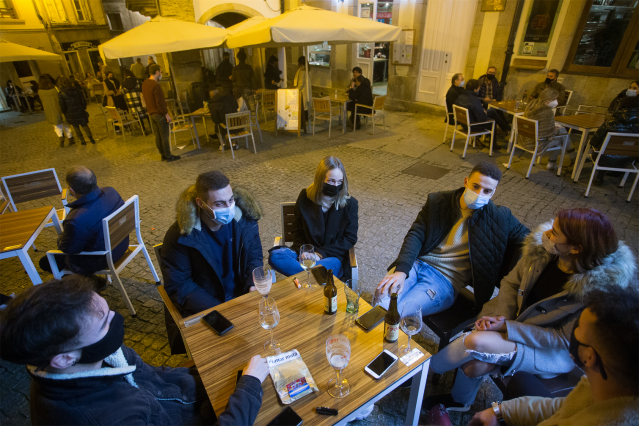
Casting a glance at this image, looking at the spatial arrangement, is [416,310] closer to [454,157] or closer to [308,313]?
[308,313]

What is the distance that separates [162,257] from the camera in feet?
7.86

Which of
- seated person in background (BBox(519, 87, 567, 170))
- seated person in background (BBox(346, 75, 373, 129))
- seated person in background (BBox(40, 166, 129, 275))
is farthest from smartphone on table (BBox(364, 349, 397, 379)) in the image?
seated person in background (BBox(346, 75, 373, 129))

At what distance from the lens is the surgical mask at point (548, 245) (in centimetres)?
196

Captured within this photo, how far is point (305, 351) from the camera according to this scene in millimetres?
A: 1734

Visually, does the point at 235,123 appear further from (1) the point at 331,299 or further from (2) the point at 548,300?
(2) the point at 548,300

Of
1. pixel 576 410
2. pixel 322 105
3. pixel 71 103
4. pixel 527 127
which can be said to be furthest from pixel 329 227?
pixel 71 103

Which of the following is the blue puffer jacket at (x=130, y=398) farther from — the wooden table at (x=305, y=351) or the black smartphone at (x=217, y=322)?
the black smartphone at (x=217, y=322)

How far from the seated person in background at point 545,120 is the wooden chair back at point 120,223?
6295 mm

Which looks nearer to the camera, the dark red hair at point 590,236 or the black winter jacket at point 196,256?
the dark red hair at point 590,236

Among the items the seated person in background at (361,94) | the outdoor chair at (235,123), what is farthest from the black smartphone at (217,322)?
the seated person in background at (361,94)

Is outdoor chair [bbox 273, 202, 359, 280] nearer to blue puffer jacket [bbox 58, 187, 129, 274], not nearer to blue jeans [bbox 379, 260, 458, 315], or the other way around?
blue jeans [bbox 379, 260, 458, 315]

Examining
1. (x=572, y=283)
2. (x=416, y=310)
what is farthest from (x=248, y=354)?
(x=572, y=283)

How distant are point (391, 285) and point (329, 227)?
0.82 meters

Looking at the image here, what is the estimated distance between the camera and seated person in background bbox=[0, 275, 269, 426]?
1080 mm
